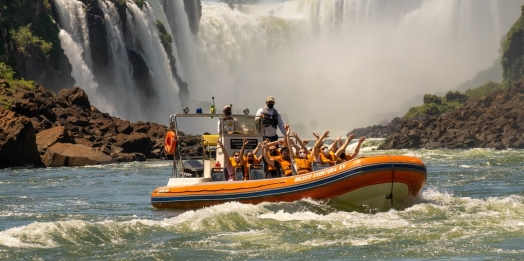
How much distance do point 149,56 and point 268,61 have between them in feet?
127

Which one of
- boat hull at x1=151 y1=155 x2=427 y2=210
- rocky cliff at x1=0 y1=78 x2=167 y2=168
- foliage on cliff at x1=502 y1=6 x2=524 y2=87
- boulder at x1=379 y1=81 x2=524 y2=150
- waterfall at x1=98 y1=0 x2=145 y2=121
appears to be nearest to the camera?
boat hull at x1=151 y1=155 x2=427 y2=210

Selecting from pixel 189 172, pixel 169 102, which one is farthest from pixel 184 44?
pixel 189 172

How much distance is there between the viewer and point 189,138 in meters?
52.8

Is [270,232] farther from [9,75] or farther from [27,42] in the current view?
[27,42]

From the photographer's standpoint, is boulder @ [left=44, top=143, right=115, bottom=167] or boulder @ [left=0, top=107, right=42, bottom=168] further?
boulder @ [left=44, top=143, right=115, bottom=167]

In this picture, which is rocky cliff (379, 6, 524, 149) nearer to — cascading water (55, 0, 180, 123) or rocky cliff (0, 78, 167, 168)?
cascading water (55, 0, 180, 123)

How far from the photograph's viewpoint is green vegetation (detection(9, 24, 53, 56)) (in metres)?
65.7

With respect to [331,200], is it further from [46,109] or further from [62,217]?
[46,109]

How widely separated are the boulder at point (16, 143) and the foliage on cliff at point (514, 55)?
7853 cm

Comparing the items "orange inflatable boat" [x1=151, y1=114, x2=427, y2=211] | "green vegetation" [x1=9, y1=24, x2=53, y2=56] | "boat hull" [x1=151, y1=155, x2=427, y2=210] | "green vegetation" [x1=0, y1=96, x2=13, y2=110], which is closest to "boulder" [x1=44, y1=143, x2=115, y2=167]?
"green vegetation" [x1=0, y1=96, x2=13, y2=110]

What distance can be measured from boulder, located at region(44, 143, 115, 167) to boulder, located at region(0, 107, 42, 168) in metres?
1.12

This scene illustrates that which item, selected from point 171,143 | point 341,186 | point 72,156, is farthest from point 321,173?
point 72,156

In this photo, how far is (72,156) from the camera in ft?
136

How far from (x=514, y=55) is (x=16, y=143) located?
82722mm
